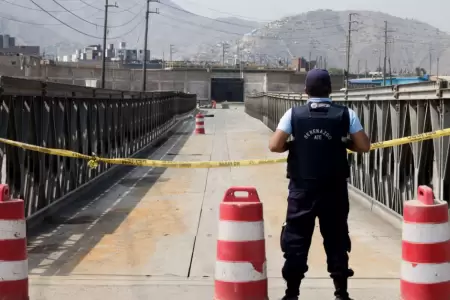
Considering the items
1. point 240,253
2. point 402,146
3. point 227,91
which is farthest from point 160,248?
point 227,91

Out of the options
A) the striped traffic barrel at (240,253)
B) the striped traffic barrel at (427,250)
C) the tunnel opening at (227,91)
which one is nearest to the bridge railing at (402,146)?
the striped traffic barrel at (427,250)

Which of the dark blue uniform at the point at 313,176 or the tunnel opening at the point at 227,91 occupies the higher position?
the tunnel opening at the point at 227,91

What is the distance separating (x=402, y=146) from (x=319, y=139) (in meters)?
5.09

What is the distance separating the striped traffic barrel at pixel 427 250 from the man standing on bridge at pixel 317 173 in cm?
52

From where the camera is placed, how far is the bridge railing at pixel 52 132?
30.7 feet

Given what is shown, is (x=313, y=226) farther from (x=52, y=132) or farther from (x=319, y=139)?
(x=52, y=132)

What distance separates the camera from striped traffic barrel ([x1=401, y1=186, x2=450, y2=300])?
5867 millimetres

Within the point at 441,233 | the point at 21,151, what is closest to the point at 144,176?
the point at 21,151

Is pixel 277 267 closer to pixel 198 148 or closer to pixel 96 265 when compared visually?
pixel 96 265

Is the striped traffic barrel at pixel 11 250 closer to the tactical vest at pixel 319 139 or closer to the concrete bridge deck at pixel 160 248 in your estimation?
the concrete bridge deck at pixel 160 248

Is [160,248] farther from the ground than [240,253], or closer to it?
closer to it

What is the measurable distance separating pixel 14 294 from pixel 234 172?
494 inches

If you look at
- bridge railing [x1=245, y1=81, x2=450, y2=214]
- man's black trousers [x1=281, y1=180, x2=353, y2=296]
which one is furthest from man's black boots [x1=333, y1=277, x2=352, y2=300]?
bridge railing [x1=245, y1=81, x2=450, y2=214]

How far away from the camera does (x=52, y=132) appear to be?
1117 cm
